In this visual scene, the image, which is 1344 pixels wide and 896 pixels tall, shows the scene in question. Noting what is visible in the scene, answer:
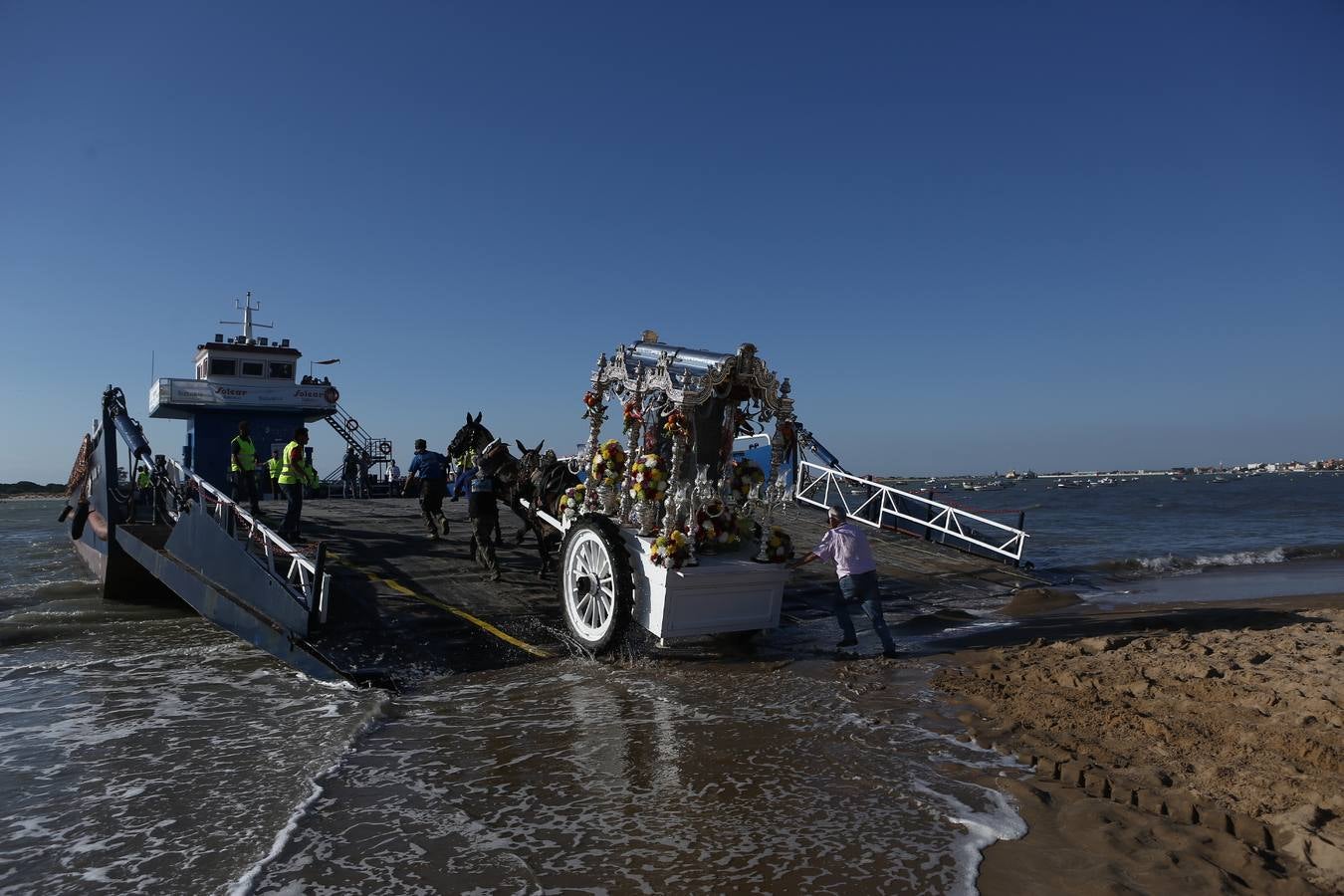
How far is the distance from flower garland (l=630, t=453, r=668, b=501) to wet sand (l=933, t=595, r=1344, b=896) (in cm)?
329

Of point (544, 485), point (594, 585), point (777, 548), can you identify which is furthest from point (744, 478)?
point (544, 485)

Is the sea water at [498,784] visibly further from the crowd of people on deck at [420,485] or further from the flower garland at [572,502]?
the crowd of people on deck at [420,485]

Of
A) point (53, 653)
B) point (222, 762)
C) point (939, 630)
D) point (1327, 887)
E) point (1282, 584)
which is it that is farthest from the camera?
point (1282, 584)

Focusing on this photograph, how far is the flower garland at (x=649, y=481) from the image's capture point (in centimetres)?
860

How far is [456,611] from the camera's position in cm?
1033

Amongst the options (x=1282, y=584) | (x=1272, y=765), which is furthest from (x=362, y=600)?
(x=1282, y=584)

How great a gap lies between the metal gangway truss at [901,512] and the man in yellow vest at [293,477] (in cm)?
1008

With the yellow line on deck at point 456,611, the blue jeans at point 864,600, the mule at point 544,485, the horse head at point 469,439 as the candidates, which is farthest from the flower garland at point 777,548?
the horse head at point 469,439

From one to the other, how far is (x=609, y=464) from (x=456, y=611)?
301 centimetres

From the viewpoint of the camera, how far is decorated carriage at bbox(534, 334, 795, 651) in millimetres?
8383

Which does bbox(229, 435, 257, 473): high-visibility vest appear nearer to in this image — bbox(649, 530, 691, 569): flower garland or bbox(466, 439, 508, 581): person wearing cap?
bbox(466, 439, 508, 581): person wearing cap

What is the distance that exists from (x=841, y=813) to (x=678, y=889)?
1.23 m

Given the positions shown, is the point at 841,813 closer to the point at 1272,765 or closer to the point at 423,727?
the point at 1272,765

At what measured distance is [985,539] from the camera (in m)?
18.5
